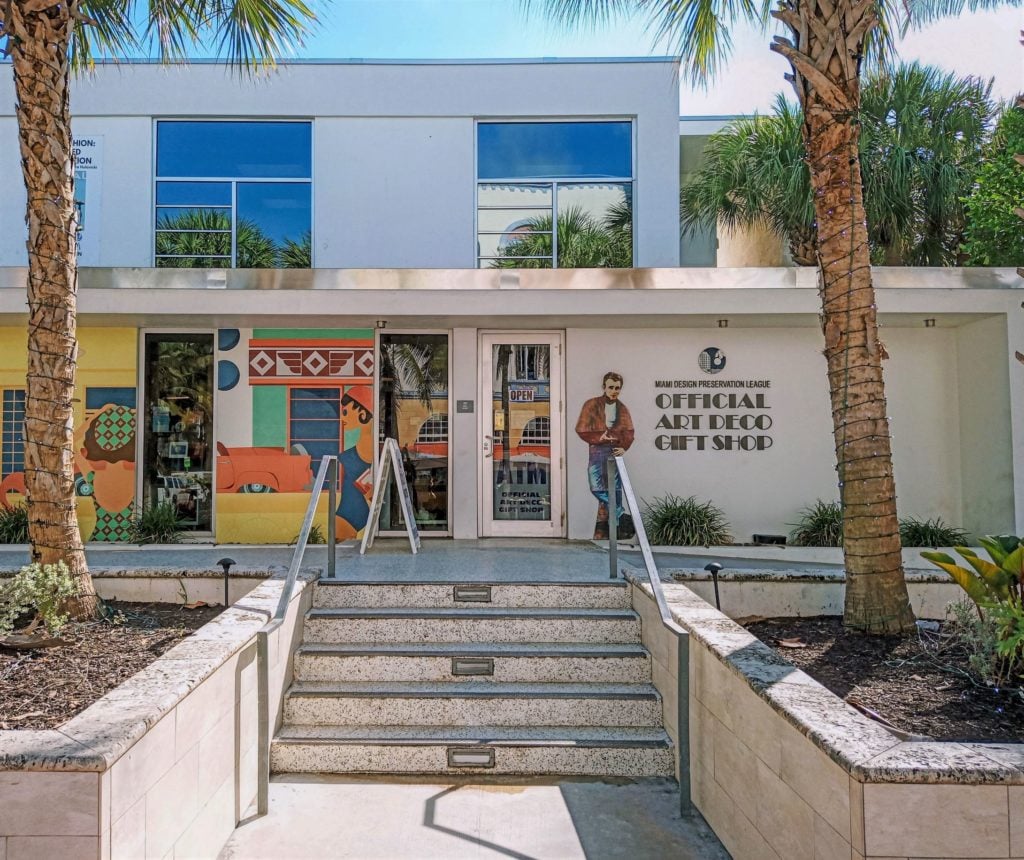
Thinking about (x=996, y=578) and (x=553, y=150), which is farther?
(x=553, y=150)

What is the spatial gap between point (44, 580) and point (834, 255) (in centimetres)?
499

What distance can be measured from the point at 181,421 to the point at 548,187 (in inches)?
220

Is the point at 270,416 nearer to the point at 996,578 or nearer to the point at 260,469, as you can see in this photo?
the point at 260,469

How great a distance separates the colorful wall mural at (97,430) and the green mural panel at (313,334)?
58.8 inches

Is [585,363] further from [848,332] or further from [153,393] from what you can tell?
[153,393]

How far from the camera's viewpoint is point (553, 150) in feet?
32.5

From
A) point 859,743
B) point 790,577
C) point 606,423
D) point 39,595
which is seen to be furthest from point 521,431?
point 859,743

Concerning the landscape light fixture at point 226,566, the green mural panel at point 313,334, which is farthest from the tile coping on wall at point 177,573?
the green mural panel at point 313,334

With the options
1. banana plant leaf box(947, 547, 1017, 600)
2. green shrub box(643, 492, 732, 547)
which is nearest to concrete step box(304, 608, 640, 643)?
banana plant leaf box(947, 547, 1017, 600)

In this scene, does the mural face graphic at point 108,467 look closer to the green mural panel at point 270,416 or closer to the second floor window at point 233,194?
the green mural panel at point 270,416

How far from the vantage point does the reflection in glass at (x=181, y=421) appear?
8.55 m

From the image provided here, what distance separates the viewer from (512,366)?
8.55 metres

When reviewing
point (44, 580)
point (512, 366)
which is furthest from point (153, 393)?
point (44, 580)

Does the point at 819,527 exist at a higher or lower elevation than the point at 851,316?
lower
